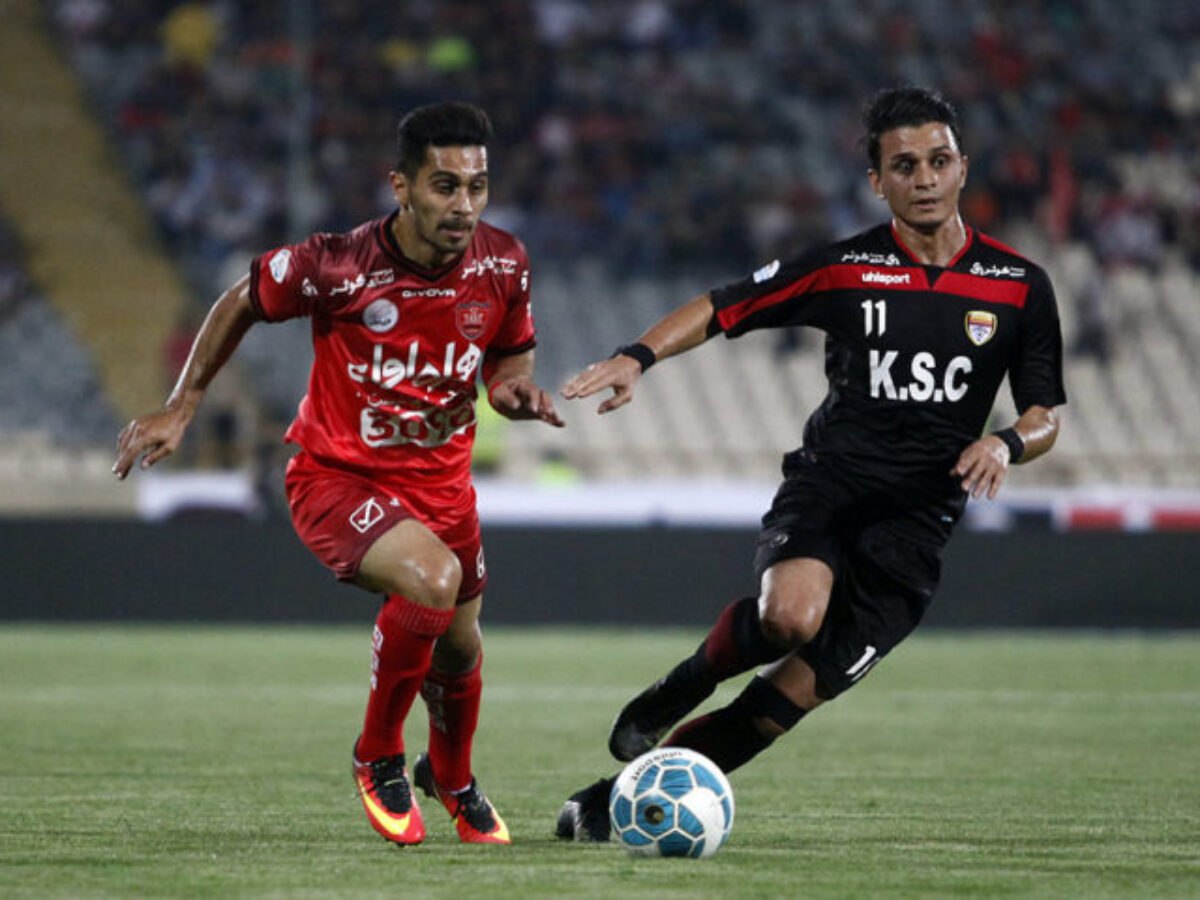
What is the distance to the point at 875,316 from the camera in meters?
5.93

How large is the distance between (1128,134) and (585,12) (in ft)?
18.6

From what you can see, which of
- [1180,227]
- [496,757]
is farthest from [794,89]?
[496,757]

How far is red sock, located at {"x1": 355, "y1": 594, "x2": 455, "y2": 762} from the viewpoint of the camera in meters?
5.46

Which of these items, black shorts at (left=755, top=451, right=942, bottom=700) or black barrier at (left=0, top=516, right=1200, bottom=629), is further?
black barrier at (left=0, top=516, right=1200, bottom=629)

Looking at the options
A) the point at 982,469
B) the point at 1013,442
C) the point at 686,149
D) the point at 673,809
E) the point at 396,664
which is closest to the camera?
the point at 673,809

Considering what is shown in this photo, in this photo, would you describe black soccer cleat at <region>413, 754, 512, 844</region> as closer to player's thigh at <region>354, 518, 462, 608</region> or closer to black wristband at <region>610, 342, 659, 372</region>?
player's thigh at <region>354, 518, 462, 608</region>

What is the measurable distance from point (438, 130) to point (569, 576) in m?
10.2

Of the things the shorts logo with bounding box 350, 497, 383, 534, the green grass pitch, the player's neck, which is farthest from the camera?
the player's neck

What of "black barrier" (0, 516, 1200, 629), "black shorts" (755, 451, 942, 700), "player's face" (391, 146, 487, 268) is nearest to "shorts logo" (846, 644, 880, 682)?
"black shorts" (755, 451, 942, 700)

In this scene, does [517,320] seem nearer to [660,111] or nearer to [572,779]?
[572,779]

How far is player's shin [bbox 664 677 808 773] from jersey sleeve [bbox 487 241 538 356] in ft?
3.95

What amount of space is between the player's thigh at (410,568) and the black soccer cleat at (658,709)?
0.70 meters

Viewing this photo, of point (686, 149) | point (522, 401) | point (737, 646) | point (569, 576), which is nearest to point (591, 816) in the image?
point (737, 646)

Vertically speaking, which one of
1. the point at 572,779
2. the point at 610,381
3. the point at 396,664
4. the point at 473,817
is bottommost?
the point at 572,779
